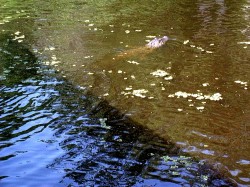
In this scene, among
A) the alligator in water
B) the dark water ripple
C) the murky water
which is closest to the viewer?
the dark water ripple

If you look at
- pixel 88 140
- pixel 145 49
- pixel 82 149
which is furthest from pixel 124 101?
pixel 145 49

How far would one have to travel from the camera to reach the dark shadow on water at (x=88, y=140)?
6754mm

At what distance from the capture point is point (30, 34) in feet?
55.1

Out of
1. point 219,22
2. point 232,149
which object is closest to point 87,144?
point 232,149

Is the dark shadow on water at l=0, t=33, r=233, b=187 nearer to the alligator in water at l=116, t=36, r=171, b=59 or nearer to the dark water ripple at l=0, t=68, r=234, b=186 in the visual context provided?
the dark water ripple at l=0, t=68, r=234, b=186

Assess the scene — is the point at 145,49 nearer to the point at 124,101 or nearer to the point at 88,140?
the point at 124,101

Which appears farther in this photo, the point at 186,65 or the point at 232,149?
the point at 186,65

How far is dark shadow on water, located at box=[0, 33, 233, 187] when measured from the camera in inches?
266

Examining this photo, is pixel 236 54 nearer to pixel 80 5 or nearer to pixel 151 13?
pixel 151 13

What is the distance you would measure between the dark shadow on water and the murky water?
25 millimetres

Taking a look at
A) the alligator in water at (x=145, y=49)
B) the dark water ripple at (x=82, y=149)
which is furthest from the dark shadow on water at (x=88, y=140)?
the alligator in water at (x=145, y=49)

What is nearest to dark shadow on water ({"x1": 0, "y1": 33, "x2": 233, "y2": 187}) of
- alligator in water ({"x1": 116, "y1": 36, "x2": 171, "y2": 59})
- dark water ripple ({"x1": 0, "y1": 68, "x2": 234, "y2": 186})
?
dark water ripple ({"x1": 0, "y1": 68, "x2": 234, "y2": 186})

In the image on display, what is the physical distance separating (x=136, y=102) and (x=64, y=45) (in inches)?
248

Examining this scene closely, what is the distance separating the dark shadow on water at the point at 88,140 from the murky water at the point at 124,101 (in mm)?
25
